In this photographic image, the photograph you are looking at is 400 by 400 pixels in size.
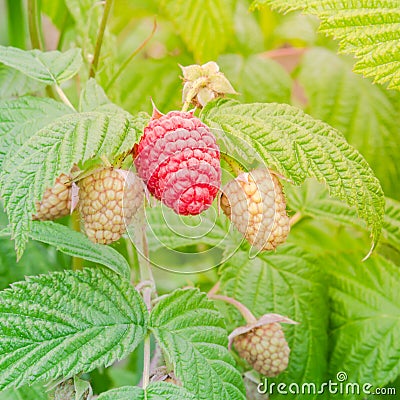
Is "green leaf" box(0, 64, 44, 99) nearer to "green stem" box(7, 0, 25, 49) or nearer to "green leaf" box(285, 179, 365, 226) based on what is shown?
"green stem" box(7, 0, 25, 49)

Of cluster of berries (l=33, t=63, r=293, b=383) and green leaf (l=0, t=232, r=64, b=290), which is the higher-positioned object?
cluster of berries (l=33, t=63, r=293, b=383)

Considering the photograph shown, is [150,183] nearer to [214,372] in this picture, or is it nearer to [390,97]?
[214,372]

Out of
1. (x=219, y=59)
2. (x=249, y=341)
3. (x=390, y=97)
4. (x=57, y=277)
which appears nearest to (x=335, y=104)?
(x=390, y=97)

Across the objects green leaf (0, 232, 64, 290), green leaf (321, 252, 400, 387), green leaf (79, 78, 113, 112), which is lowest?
green leaf (321, 252, 400, 387)

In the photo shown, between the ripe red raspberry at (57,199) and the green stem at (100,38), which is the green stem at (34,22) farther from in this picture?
the ripe red raspberry at (57,199)

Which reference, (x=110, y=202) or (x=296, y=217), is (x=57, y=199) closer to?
(x=110, y=202)

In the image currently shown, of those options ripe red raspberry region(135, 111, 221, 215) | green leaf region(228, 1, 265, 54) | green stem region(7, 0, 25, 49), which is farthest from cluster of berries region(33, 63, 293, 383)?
green leaf region(228, 1, 265, 54)

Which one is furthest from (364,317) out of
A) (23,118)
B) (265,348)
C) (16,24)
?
(16,24)

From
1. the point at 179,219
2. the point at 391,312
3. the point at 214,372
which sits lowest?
the point at 391,312
